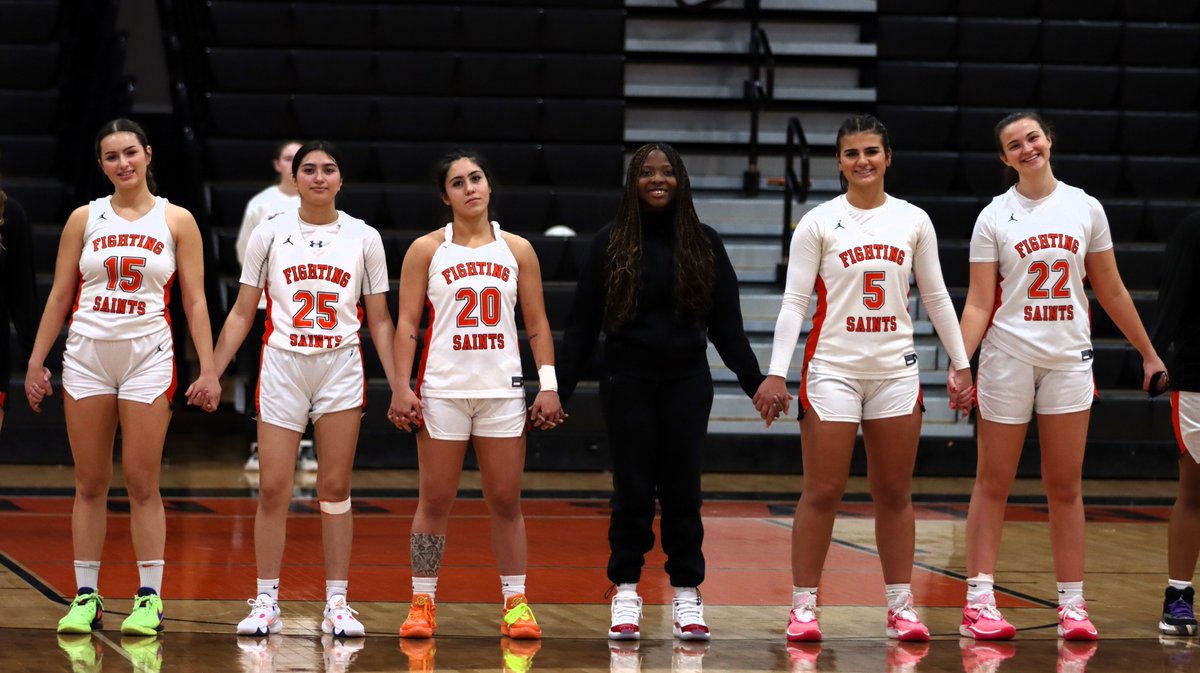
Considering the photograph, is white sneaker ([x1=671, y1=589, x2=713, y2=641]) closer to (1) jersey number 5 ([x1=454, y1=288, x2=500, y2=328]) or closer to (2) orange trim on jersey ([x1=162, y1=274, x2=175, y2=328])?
(1) jersey number 5 ([x1=454, y1=288, x2=500, y2=328])

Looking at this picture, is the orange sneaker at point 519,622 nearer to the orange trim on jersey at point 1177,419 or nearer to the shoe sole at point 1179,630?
the shoe sole at point 1179,630

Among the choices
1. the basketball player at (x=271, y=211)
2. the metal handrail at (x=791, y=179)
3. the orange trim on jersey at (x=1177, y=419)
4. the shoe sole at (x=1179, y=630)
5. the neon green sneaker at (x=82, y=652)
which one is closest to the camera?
the neon green sneaker at (x=82, y=652)

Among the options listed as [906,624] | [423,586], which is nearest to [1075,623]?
[906,624]

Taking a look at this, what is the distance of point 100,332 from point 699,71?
25.0 ft

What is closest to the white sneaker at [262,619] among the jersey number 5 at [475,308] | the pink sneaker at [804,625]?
the jersey number 5 at [475,308]

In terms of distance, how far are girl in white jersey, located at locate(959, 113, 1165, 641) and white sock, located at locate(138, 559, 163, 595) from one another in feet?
8.16

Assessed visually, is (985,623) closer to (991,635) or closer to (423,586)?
(991,635)

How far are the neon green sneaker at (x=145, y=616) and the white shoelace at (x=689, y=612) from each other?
156 cm

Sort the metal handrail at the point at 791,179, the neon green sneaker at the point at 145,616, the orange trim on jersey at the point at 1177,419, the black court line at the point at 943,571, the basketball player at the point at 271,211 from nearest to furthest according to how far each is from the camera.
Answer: the neon green sneaker at the point at 145,616
the orange trim on jersey at the point at 1177,419
the black court line at the point at 943,571
the basketball player at the point at 271,211
the metal handrail at the point at 791,179

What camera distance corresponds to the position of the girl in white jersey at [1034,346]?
4812mm

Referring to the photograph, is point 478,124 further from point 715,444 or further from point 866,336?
point 866,336

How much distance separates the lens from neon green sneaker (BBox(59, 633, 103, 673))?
415 centimetres

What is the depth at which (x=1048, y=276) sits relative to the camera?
15.8 ft

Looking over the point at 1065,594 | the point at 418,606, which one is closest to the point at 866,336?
the point at 1065,594
